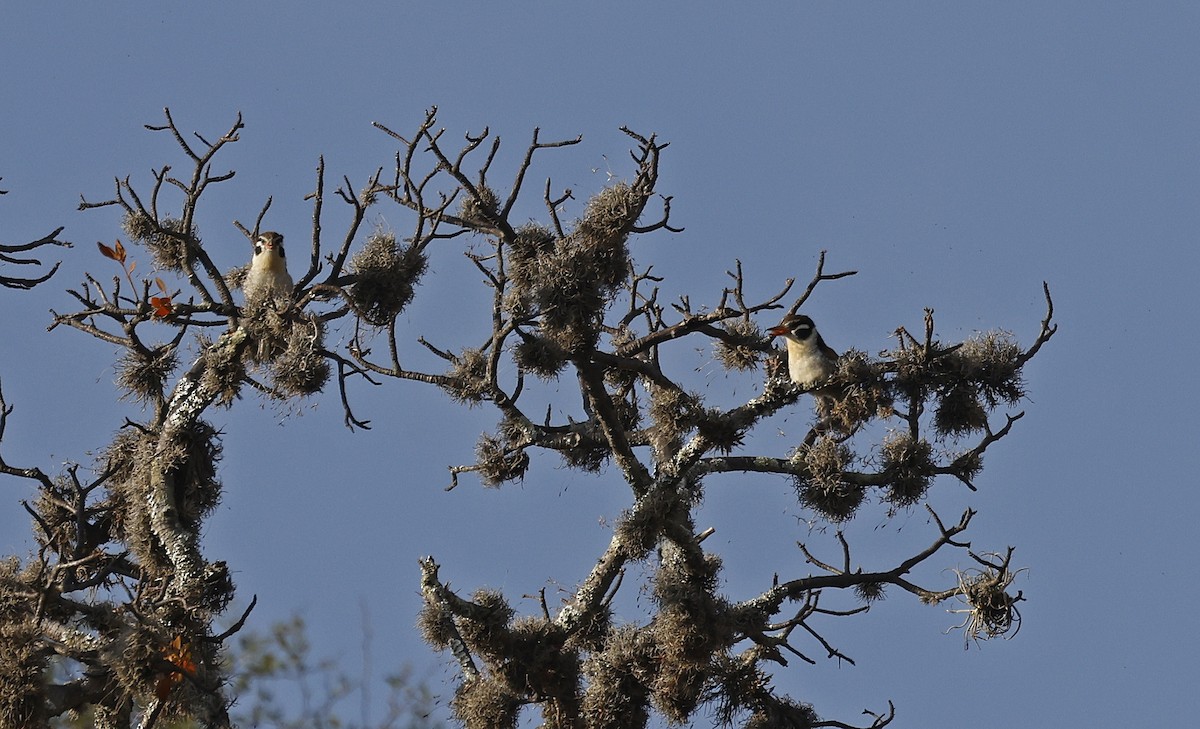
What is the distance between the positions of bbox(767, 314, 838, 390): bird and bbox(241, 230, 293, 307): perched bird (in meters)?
2.98

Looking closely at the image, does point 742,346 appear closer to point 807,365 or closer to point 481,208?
point 807,365

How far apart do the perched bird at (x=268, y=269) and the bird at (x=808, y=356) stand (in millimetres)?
2979

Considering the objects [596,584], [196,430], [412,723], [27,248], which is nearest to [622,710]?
[596,584]

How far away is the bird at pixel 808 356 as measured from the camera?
9.49 metres

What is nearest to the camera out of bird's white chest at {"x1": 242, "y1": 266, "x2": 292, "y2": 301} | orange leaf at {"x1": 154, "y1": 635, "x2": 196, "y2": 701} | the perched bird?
orange leaf at {"x1": 154, "y1": 635, "x2": 196, "y2": 701}

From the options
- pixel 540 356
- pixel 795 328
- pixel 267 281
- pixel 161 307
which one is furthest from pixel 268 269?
pixel 795 328

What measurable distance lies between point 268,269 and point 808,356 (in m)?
3.38

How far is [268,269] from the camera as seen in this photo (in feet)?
33.4

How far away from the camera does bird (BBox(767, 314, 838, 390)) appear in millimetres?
9492

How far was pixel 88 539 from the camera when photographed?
10.2 meters

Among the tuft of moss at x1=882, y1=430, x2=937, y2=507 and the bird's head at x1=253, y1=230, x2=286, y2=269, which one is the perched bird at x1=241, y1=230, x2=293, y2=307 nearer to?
the bird's head at x1=253, y1=230, x2=286, y2=269

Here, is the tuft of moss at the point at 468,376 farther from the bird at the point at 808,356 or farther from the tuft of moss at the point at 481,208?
the bird at the point at 808,356

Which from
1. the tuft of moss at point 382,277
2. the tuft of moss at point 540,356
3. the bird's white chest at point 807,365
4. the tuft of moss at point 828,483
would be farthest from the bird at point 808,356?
the tuft of moss at point 382,277

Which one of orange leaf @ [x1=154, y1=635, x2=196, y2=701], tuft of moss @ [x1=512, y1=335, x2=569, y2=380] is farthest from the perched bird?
orange leaf @ [x1=154, y1=635, x2=196, y2=701]
